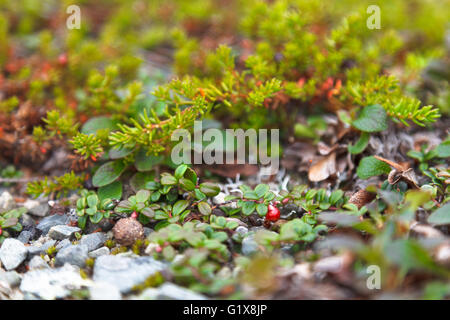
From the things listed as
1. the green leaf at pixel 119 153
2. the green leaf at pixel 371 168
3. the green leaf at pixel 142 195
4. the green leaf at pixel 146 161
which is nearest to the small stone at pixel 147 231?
the green leaf at pixel 142 195

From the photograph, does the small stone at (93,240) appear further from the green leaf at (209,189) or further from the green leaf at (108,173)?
the green leaf at (209,189)

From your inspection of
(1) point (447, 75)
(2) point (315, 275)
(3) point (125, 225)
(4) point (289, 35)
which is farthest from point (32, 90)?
(1) point (447, 75)

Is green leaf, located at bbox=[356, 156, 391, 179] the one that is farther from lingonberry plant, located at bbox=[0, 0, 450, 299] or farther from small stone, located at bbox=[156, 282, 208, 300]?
small stone, located at bbox=[156, 282, 208, 300]

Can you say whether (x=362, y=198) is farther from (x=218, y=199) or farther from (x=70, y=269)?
(x=70, y=269)

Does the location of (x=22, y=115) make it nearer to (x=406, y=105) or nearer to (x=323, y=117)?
(x=323, y=117)

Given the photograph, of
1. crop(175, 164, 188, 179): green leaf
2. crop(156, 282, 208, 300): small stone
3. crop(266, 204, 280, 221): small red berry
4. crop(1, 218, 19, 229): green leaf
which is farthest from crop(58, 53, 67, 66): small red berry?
crop(156, 282, 208, 300): small stone

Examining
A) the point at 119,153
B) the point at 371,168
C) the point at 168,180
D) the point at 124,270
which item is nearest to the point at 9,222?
the point at 119,153
